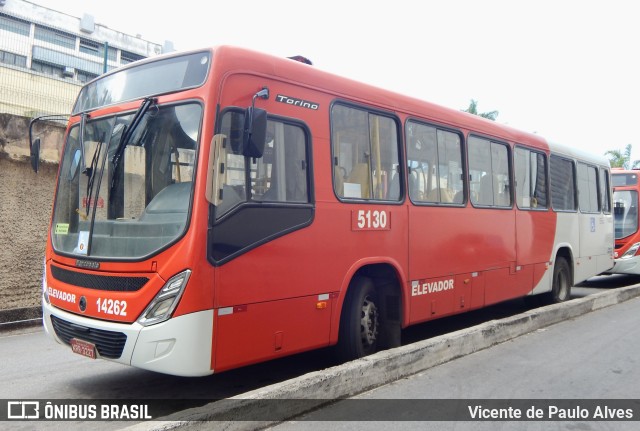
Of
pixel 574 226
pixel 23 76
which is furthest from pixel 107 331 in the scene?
pixel 23 76

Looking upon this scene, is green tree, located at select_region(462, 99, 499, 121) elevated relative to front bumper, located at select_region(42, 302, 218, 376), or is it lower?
elevated

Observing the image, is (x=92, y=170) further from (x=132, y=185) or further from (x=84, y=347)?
(x=84, y=347)

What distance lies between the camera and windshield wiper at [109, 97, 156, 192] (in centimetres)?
489

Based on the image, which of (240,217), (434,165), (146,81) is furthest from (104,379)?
(434,165)

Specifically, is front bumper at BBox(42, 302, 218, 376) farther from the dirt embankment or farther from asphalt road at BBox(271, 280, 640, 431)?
the dirt embankment

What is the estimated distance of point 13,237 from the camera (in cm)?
953

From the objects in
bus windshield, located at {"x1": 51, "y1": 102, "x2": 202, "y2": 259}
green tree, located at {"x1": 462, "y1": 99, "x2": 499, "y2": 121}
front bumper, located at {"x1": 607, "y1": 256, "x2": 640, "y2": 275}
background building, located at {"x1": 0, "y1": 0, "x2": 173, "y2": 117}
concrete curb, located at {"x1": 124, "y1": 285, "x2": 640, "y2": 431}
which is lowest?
concrete curb, located at {"x1": 124, "y1": 285, "x2": 640, "y2": 431}

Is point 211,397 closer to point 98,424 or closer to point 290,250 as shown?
point 98,424

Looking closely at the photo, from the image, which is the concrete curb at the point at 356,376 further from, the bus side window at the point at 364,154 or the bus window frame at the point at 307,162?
the bus side window at the point at 364,154

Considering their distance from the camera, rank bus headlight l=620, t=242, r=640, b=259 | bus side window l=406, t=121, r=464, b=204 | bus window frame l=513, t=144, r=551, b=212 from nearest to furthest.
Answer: bus side window l=406, t=121, r=464, b=204
bus window frame l=513, t=144, r=551, b=212
bus headlight l=620, t=242, r=640, b=259

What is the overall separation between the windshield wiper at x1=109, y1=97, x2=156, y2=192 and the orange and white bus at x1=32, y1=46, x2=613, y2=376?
0.01m

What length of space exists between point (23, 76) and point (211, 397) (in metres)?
10.3

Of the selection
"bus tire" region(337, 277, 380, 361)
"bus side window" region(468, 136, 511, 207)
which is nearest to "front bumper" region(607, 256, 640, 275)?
"bus side window" region(468, 136, 511, 207)

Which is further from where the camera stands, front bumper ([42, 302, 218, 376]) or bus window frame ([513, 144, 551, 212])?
bus window frame ([513, 144, 551, 212])
